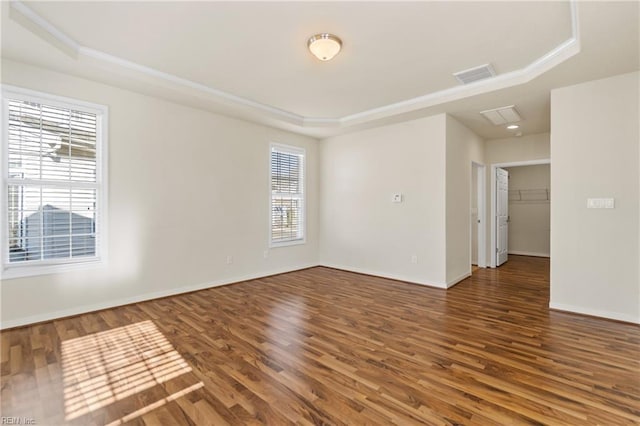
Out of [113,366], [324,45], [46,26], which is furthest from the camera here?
[324,45]

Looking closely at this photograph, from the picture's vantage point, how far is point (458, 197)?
5012 millimetres

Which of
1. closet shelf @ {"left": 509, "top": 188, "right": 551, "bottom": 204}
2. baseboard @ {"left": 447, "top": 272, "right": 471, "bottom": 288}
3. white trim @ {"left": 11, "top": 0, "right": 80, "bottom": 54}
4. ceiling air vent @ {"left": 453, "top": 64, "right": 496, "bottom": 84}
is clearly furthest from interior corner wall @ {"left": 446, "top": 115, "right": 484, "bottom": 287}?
white trim @ {"left": 11, "top": 0, "right": 80, "bottom": 54}

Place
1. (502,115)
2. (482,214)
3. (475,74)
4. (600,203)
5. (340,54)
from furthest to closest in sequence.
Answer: (482,214), (502,115), (475,74), (600,203), (340,54)

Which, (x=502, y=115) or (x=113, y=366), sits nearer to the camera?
(x=113, y=366)

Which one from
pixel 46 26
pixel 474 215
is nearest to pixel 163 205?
pixel 46 26

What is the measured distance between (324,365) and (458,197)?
149 inches

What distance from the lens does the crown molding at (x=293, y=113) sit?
2.52m

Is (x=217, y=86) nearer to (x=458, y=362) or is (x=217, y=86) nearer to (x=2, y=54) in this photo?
(x=2, y=54)

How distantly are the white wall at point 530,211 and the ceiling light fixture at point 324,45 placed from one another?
7306 mm

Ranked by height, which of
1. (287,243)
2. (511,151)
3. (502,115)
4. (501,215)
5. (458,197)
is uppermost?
(502,115)

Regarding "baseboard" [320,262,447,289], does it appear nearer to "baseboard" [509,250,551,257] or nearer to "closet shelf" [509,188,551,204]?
"baseboard" [509,250,551,257]

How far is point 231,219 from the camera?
4863 mm

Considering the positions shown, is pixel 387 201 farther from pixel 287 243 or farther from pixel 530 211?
pixel 530 211

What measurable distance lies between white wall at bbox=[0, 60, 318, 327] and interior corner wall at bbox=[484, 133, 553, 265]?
4350 mm
